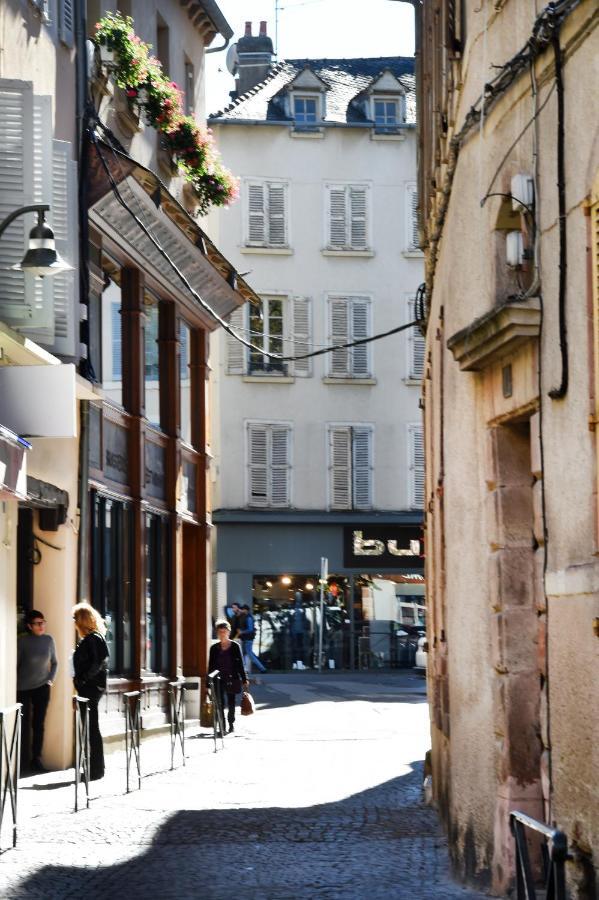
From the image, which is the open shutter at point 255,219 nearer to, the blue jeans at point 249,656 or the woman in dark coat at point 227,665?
the blue jeans at point 249,656

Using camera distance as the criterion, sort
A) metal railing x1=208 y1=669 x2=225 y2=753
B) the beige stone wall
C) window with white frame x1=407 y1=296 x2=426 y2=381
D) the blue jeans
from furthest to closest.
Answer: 1. window with white frame x1=407 y1=296 x2=426 y2=381
2. the blue jeans
3. metal railing x1=208 y1=669 x2=225 y2=753
4. the beige stone wall

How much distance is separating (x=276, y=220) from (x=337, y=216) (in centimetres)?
156

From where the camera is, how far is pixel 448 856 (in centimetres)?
1220

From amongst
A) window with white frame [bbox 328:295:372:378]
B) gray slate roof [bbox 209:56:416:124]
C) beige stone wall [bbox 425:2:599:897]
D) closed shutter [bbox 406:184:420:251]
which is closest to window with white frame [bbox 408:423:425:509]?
window with white frame [bbox 328:295:372:378]

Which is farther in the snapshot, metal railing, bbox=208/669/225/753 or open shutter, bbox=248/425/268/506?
open shutter, bbox=248/425/268/506

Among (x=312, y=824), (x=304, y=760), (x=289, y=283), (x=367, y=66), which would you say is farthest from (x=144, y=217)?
(x=367, y=66)

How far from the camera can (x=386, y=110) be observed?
48.2m

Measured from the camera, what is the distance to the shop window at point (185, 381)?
26.3 metres

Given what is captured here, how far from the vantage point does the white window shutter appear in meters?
19.9

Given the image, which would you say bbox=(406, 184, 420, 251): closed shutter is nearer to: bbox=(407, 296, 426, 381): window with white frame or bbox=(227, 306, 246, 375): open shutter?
bbox=(407, 296, 426, 381): window with white frame

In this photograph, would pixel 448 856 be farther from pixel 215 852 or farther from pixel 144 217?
pixel 144 217

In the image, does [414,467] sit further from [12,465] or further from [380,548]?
[12,465]

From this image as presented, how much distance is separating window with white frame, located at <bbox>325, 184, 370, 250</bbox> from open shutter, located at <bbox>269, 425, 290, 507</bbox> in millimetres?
5145

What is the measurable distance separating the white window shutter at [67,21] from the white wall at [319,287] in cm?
2572
